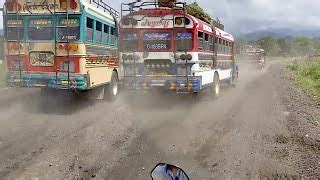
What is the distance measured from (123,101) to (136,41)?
2.22 metres

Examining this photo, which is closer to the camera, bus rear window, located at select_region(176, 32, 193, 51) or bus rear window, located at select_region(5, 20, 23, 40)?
bus rear window, located at select_region(5, 20, 23, 40)

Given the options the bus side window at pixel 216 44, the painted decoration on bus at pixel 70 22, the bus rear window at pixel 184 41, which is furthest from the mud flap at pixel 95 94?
the bus side window at pixel 216 44

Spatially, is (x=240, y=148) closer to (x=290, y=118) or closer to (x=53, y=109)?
(x=290, y=118)

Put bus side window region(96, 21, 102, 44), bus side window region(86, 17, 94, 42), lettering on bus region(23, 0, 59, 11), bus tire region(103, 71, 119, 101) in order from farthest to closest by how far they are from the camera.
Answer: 1. bus tire region(103, 71, 119, 101)
2. bus side window region(96, 21, 102, 44)
3. bus side window region(86, 17, 94, 42)
4. lettering on bus region(23, 0, 59, 11)

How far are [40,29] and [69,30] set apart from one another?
87 cm

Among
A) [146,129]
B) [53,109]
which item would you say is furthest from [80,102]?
[146,129]

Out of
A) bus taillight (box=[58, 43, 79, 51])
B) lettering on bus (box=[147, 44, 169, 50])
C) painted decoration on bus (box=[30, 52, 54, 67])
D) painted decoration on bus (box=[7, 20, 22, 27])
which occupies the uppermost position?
painted decoration on bus (box=[7, 20, 22, 27])

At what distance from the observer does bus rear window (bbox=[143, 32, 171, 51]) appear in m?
12.2

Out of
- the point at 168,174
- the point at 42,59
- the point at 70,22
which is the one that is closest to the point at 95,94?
the point at 42,59

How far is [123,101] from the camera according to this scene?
13.4m

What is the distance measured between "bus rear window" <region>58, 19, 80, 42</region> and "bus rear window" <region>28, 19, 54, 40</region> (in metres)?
0.30

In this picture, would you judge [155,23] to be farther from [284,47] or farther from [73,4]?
[284,47]

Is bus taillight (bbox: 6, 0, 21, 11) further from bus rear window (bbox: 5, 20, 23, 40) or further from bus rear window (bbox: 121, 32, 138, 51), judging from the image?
bus rear window (bbox: 121, 32, 138, 51)

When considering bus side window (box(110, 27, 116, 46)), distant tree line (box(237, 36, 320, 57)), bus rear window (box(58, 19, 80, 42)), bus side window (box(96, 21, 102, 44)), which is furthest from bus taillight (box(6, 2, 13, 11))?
distant tree line (box(237, 36, 320, 57))
